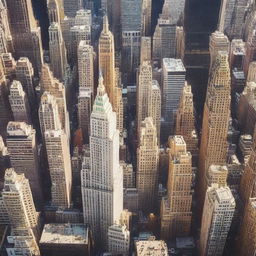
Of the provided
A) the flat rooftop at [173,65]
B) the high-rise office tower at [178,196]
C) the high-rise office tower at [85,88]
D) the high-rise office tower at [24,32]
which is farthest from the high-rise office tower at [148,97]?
the high-rise office tower at [24,32]

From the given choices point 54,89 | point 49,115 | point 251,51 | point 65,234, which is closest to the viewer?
point 65,234

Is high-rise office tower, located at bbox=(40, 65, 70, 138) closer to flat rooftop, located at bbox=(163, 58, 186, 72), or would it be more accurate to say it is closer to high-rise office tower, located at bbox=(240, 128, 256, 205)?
flat rooftop, located at bbox=(163, 58, 186, 72)

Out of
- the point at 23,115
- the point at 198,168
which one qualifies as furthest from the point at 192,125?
the point at 23,115

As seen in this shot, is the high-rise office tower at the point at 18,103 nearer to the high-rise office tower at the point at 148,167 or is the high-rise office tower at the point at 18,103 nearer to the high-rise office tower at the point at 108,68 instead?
the high-rise office tower at the point at 108,68

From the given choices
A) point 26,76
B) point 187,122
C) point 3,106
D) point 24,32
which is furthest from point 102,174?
point 24,32

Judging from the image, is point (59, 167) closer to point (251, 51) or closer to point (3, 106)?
point (3, 106)

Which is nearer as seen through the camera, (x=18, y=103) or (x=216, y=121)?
(x=216, y=121)
